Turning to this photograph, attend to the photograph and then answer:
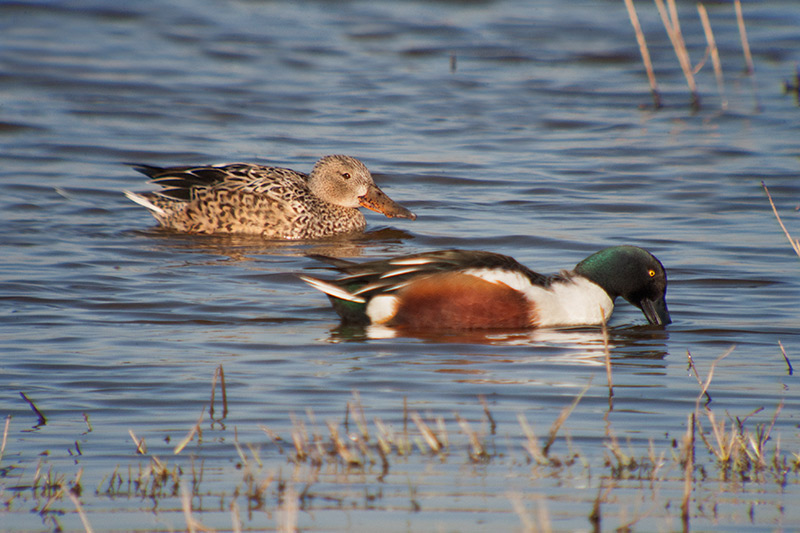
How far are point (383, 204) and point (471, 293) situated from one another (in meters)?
3.50

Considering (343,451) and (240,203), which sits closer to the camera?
(343,451)

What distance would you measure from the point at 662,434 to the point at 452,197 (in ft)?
20.3

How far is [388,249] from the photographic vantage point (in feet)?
29.6

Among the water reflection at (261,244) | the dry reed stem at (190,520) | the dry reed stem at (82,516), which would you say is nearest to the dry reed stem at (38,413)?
the dry reed stem at (82,516)

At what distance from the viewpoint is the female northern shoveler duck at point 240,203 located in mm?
9406

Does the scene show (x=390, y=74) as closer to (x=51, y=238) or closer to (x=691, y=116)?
(x=691, y=116)

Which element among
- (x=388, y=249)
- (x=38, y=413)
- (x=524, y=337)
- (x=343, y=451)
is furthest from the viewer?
(x=388, y=249)

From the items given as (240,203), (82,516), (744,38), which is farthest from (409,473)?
(744,38)

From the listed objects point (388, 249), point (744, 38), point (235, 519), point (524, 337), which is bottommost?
point (235, 519)

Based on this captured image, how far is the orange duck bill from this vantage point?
948cm

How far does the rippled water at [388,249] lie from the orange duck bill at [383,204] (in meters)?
0.23

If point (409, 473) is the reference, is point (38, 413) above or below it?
above

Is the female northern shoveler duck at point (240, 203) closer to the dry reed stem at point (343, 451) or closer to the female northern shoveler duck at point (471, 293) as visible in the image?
the female northern shoveler duck at point (471, 293)

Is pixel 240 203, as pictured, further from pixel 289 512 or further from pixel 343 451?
pixel 289 512
